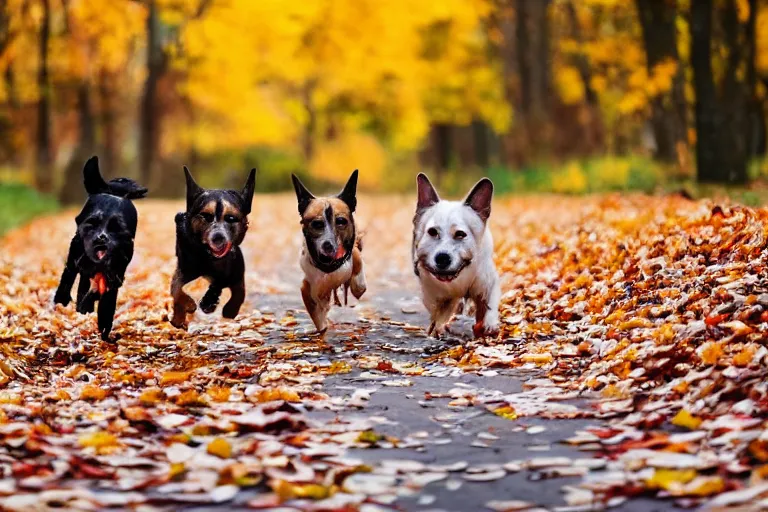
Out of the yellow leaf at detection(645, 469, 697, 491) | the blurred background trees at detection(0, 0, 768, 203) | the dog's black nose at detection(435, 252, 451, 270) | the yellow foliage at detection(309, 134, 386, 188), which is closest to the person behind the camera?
the yellow leaf at detection(645, 469, 697, 491)

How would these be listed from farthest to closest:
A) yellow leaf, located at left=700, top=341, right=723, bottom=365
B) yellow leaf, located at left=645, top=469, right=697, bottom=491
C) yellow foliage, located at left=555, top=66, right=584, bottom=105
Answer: yellow foliage, located at left=555, top=66, right=584, bottom=105
yellow leaf, located at left=700, top=341, right=723, bottom=365
yellow leaf, located at left=645, top=469, right=697, bottom=491

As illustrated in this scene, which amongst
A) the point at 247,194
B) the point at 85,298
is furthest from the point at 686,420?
the point at 85,298

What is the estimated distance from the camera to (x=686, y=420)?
521cm

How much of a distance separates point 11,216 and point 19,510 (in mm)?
18509

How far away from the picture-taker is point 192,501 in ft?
14.5

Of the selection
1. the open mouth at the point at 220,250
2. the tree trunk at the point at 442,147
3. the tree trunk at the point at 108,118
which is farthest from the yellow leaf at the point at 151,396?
the tree trunk at the point at 442,147

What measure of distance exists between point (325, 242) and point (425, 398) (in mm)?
1800

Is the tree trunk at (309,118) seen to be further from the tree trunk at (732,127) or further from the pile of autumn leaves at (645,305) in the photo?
the pile of autumn leaves at (645,305)

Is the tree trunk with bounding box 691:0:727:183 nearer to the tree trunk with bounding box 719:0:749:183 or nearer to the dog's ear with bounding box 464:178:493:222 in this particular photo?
the tree trunk with bounding box 719:0:749:183

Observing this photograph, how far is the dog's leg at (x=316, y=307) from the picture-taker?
809cm

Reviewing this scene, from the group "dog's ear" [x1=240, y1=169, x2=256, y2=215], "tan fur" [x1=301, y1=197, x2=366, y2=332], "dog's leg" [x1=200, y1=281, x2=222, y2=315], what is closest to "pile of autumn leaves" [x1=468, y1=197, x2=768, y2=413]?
"tan fur" [x1=301, y1=197, x2=366, y2=332]

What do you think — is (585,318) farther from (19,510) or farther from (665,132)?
(665,132)

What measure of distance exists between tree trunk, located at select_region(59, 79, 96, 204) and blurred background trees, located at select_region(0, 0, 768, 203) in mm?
63

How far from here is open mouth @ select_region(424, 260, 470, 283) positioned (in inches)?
291
